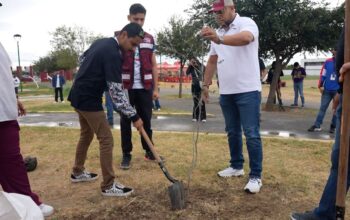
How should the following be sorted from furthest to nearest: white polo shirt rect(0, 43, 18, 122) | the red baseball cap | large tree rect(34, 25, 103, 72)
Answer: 1. large tree rect(34, 25, 103, 72)
2. the red baseball cap
3. white polo shirt rect(0, 43, 18, 122)

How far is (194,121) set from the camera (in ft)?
31.5

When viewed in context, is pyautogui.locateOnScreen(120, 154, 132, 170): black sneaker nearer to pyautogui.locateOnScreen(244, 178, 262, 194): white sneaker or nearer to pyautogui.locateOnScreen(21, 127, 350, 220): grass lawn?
pyautogui.locateOnScreen(21, 127, 350, 220): grass lawn

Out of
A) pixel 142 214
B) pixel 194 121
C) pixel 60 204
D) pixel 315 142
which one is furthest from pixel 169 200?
pixel 194 121

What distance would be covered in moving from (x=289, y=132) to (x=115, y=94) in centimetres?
576

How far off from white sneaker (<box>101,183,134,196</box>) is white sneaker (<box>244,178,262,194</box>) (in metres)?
1.30

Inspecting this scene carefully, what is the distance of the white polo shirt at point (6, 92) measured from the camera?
9.69 ft

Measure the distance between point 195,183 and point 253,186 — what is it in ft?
2.35

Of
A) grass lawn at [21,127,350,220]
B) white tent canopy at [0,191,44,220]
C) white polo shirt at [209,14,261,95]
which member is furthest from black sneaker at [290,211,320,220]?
white tent canopy at [0,191,44,220]

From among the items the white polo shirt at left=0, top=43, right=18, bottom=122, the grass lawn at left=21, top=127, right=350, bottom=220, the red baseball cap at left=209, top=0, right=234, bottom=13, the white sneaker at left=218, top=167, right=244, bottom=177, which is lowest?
the grass lawn at left=21, top=127, right=350, bottom=220

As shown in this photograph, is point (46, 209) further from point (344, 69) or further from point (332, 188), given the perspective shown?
point (344, 69)

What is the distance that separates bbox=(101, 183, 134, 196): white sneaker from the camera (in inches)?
152

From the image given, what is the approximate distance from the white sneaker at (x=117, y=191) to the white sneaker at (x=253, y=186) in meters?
1.30

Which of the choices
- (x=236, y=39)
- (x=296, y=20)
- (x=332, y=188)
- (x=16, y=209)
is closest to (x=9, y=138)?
(x=16, y=209)

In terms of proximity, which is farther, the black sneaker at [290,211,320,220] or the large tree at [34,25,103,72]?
the large tree at [34,25,103,72]
